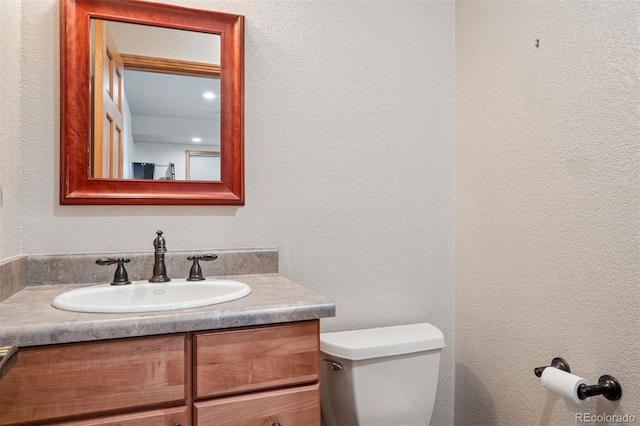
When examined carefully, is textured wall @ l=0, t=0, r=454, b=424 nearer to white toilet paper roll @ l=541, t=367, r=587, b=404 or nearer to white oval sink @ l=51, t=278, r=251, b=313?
white oval sink @ l=51, t=278, r=251, b=313

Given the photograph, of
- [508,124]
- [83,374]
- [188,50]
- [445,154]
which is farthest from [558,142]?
[83,374]

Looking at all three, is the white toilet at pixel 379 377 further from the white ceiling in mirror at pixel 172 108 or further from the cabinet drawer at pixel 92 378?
the white ceiling in mirror at pixel 172 108

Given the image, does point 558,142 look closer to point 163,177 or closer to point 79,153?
point 163,177

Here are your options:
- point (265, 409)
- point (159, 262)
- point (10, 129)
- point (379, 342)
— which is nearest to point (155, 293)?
point (159, 262)

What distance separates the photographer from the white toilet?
1435 millimetres

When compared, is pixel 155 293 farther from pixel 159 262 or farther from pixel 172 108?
pixel 172 108

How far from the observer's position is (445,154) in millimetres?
1886

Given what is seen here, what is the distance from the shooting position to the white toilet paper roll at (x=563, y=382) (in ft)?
3.81

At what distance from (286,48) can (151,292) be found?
3.43 feet

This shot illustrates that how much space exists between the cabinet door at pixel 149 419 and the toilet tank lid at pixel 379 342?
1.99 ft

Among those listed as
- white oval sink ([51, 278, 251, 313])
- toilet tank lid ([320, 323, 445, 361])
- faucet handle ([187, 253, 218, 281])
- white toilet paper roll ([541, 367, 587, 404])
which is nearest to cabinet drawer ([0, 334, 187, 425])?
white oval sink ([51, 278, 251, 313])

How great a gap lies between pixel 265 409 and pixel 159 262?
0.62 m

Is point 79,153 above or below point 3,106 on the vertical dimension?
below

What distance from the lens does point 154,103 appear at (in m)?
1.50
